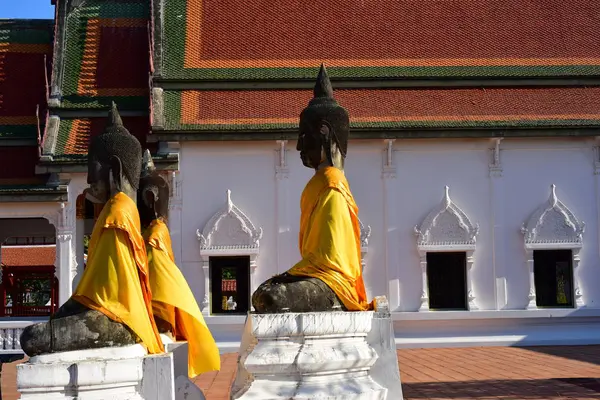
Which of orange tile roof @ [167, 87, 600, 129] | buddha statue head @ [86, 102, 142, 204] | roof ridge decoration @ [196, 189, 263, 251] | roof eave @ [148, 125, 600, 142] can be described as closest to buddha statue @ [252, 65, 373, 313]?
buddha statue head @ [86, 102, 142, 204]

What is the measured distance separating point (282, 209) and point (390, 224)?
1.82 m

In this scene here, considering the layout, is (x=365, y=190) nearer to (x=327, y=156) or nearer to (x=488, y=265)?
(x=488, y=265)

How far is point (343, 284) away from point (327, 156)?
0.93 metres

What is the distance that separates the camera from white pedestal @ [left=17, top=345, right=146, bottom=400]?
4406 millimetres

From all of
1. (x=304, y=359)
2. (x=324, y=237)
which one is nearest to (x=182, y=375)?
(x=304, y=359)

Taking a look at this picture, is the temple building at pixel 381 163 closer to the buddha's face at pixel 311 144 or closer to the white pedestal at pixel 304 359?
the buddha's face at pixel 311 144

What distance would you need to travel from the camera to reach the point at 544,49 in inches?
661

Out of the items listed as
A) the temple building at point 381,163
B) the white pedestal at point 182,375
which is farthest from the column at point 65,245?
the white pedestal at point 182,375

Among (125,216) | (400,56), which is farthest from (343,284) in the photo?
(400,56)

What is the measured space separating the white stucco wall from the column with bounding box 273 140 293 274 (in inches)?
0.7

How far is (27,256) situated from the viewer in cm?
2505

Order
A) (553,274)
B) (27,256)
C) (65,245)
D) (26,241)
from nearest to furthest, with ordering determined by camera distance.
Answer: (65,245) < (553,274) < (27,256) < (26,241)

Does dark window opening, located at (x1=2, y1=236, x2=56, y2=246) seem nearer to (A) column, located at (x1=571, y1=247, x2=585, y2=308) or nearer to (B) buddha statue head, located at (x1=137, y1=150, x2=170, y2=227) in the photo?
(A) column, located at (x1=571, y1=247, x2=585, y2=308)

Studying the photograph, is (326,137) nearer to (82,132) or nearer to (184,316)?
(184,316)
